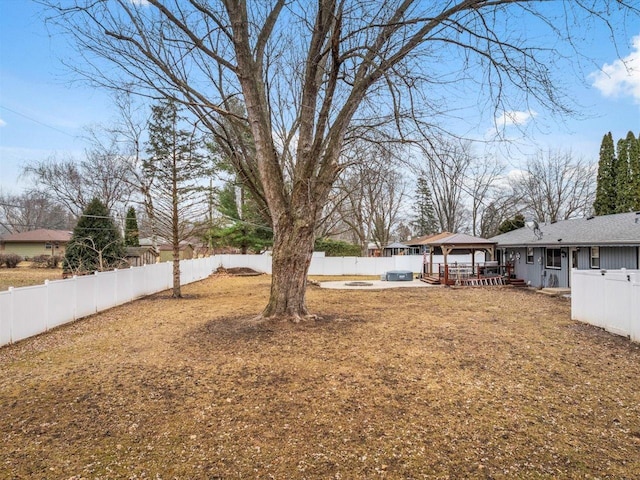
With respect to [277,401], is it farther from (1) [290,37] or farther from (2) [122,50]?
(1) [290,37]

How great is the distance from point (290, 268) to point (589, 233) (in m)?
12.7

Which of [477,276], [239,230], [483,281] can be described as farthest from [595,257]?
[239,230]

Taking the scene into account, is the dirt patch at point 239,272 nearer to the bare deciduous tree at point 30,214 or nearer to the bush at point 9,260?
the bush at point 9,260

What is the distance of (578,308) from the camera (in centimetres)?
844

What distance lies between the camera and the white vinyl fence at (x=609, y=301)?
660cm

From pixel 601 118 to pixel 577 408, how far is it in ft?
13.2

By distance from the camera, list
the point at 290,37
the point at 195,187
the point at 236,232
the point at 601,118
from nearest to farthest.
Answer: the point at 601,118 < the point at 290,37 < the point at 195,187 < the point at 236,232

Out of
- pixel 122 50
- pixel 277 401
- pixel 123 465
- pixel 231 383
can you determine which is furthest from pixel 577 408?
pixel 122 50

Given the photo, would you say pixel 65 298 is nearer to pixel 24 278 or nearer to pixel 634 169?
pixel 24 278

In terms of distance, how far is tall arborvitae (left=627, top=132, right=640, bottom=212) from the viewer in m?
22.3

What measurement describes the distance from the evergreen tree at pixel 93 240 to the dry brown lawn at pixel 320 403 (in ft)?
31.9

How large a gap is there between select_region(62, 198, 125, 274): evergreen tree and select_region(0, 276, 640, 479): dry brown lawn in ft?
31.9

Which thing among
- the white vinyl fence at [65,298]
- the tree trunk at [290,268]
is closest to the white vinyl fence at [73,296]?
the white vinyl fence at [65,298]

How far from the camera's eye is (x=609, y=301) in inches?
290
